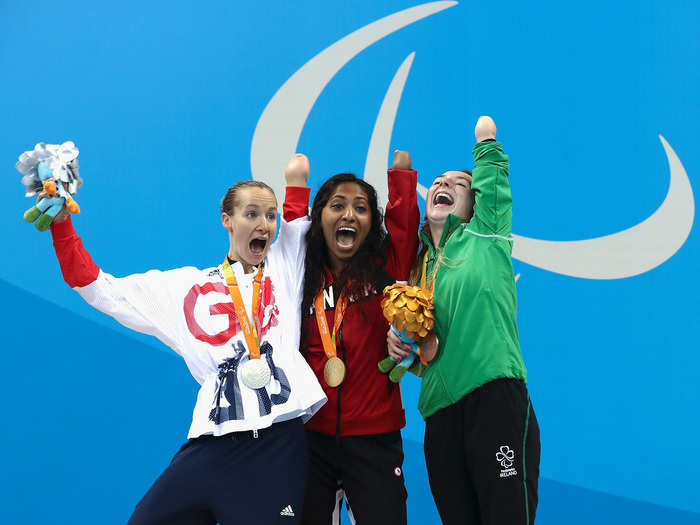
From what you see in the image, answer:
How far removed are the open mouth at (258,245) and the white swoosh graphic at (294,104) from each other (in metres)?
1.41

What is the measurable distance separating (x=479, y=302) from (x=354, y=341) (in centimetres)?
53

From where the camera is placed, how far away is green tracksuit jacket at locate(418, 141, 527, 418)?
2.31 m

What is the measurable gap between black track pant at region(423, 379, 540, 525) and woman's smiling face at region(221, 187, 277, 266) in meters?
0.91

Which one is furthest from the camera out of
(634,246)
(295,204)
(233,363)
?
(634,246)

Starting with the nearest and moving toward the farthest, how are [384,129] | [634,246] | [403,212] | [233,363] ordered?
[233,363] < [403,212] < [634,246] < [384,129]

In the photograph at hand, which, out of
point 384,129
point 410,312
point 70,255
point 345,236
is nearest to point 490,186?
point 410,312

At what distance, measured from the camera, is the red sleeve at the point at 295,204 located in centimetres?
279

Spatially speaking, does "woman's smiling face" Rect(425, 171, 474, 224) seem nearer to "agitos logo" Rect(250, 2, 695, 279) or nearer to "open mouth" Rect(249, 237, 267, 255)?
"open mouth" Rect(249, 237, 267, 255)

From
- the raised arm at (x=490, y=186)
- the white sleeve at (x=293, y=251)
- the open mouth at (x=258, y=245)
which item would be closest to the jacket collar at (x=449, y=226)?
the raised arm at (x=490, y=186)

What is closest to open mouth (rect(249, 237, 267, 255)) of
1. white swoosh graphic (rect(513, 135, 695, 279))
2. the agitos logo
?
the agitos logo

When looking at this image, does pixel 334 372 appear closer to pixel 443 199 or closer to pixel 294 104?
pixel 443 199

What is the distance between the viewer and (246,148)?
3.93 metres

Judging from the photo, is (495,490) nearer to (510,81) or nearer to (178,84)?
(510,81)

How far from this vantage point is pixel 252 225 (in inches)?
99.0
